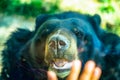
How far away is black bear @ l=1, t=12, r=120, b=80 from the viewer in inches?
70.4

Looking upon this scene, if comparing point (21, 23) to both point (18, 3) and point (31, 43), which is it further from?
point (31, 43)

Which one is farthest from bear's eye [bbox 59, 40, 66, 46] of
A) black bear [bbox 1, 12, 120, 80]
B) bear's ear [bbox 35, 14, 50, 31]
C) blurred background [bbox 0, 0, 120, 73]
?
blurred background [bbox 0, 0, 120, 73]

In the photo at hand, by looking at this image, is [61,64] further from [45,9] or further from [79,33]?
[45,9]

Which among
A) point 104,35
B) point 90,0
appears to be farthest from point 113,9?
point 104,35

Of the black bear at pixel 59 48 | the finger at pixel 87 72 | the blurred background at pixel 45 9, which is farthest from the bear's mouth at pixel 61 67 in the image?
the blurred background at pixel 45 9

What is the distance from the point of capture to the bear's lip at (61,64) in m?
1.76

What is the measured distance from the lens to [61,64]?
177 centimetres

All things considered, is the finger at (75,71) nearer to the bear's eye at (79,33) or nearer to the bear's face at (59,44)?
the bear's face at (59,44)

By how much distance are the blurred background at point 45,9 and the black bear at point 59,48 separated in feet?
6.22

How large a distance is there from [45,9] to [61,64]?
2547 mm

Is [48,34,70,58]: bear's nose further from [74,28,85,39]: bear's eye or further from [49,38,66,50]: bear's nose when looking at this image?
[74,28,85,39]: bear's eye

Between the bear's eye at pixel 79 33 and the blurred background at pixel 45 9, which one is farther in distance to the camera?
the blurred background at pixel 45 9

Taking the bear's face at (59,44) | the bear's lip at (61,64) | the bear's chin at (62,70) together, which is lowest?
the bear's chin at (62,70)

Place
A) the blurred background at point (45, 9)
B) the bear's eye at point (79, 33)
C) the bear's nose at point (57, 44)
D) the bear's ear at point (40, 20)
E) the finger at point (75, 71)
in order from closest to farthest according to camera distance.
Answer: the finger at point (75, 71), the bear's nose at point (57, 44), the bear's eye at point (79, 33), the bear's ear at point (40, 20), the blurred background at point (45, 9)
